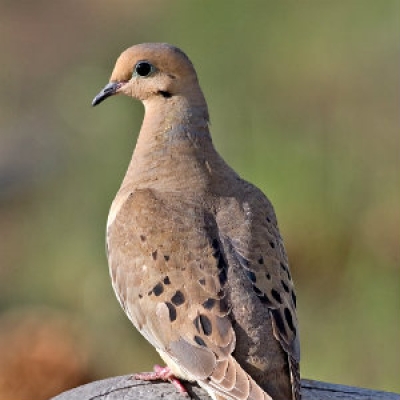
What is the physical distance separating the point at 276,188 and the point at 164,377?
9.13 ft

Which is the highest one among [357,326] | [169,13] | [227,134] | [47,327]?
[169,13]

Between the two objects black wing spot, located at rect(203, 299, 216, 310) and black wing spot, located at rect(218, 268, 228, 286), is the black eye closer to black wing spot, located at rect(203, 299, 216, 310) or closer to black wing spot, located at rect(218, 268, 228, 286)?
black wing spot, located at rect(218, 268, 228, 286)

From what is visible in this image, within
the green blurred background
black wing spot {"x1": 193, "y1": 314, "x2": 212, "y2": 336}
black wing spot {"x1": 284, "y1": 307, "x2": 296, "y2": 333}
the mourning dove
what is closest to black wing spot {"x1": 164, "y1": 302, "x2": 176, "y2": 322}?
the mourning dove

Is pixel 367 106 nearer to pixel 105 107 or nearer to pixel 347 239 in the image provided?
pixel 347 239

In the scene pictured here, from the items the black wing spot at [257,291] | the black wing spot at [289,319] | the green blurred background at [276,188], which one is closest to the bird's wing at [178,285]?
the black wing spot at [257,291]

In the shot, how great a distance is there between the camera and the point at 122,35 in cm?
1317

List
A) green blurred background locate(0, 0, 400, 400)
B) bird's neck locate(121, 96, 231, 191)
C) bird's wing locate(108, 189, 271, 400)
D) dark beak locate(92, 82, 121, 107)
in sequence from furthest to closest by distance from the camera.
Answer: green blurred background locate(0, 0, 400, 400)
dark beak locate(92, 82, 121, 107)
bird's neck locate(121, 96, 231, 191)
bird's wing locate(108, 189, 271, 400)

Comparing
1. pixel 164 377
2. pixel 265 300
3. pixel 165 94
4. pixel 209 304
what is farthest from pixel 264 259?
pixel 165 94

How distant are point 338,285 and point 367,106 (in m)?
1.44

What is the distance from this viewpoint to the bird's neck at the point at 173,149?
571 centimetres

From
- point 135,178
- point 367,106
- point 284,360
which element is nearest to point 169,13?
point 367,106

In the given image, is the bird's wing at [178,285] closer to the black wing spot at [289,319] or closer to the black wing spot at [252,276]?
the black wing spot at [252,276]

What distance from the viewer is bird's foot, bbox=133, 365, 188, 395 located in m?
5.38

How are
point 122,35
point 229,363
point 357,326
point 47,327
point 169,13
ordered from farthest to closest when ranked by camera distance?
1. point 122,35
2. point 169,13
3. point 47,327
4. point 357,326
5. point 229,363
